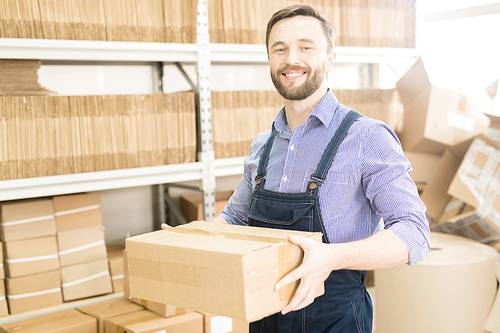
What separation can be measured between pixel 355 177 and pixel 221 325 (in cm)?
107

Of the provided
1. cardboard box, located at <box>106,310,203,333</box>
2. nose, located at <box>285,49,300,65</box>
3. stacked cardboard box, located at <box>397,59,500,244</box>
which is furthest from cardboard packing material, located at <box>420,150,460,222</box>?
nose, located at <box>285,49,300,65</box>

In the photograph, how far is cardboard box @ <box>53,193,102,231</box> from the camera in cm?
196

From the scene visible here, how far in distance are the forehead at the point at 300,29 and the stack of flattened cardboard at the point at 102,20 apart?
0.91m

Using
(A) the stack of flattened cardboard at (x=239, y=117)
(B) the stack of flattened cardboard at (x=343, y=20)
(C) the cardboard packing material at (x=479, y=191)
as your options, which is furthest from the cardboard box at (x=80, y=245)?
(C) the cardboard packing material at (x=479, y=191)

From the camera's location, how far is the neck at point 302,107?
1241 mm

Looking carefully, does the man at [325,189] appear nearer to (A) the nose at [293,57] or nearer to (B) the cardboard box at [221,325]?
(A) the nose at [293,57]

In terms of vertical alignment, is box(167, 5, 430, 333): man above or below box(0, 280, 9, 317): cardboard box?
above

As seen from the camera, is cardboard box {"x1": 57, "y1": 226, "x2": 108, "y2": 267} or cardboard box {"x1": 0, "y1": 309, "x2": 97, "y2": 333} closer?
cardboard box {"x1": 0, "y1": 309, "x2": 97, "y2": 333}

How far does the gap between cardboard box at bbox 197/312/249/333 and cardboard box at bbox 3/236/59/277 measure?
2.12 feet

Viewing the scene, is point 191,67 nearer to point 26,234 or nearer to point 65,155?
point 65,155

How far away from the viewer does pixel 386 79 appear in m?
3.19

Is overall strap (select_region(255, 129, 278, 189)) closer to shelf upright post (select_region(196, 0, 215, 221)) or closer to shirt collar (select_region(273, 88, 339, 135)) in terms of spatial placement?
shirt collar (select_region(273, 88, 339, 135))

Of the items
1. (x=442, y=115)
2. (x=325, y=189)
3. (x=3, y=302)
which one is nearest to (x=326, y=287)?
(x=325, y=189)

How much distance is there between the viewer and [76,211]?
200 centimetres
